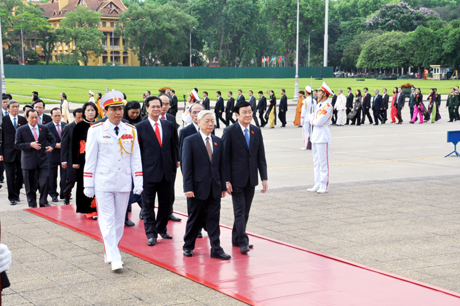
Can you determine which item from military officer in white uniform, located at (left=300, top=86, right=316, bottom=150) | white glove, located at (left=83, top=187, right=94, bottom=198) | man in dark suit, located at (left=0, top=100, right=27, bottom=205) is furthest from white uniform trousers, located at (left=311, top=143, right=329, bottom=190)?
military officer in white uniform, located at (left=300, top=86, right=316, bottom=150)

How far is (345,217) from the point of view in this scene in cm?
912

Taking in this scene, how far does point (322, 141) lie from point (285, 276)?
212 inches

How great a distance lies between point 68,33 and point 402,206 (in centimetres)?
8989

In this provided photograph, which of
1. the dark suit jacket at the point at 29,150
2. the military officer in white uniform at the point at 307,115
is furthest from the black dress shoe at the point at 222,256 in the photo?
the military officer in white uniform at the point at 307,115

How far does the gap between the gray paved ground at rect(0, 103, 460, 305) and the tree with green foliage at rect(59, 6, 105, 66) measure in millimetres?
83513

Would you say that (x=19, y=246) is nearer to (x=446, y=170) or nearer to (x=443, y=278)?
(x=443, y=278)

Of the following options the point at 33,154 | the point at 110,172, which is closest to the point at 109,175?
the point at 110,172

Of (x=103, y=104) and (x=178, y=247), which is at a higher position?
(x=103, y=104)

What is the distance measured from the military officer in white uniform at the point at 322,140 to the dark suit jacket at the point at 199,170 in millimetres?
4671

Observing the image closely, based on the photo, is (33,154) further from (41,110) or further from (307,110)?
(307,110)

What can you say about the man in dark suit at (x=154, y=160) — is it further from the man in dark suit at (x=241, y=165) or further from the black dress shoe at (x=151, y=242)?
the man in dark suit at (x=241, y=165)

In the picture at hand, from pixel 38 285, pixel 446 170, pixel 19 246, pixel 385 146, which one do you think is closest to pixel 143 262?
pixel 38 285

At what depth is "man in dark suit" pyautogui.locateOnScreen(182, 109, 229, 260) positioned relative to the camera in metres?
6.82

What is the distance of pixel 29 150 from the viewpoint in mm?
10148
